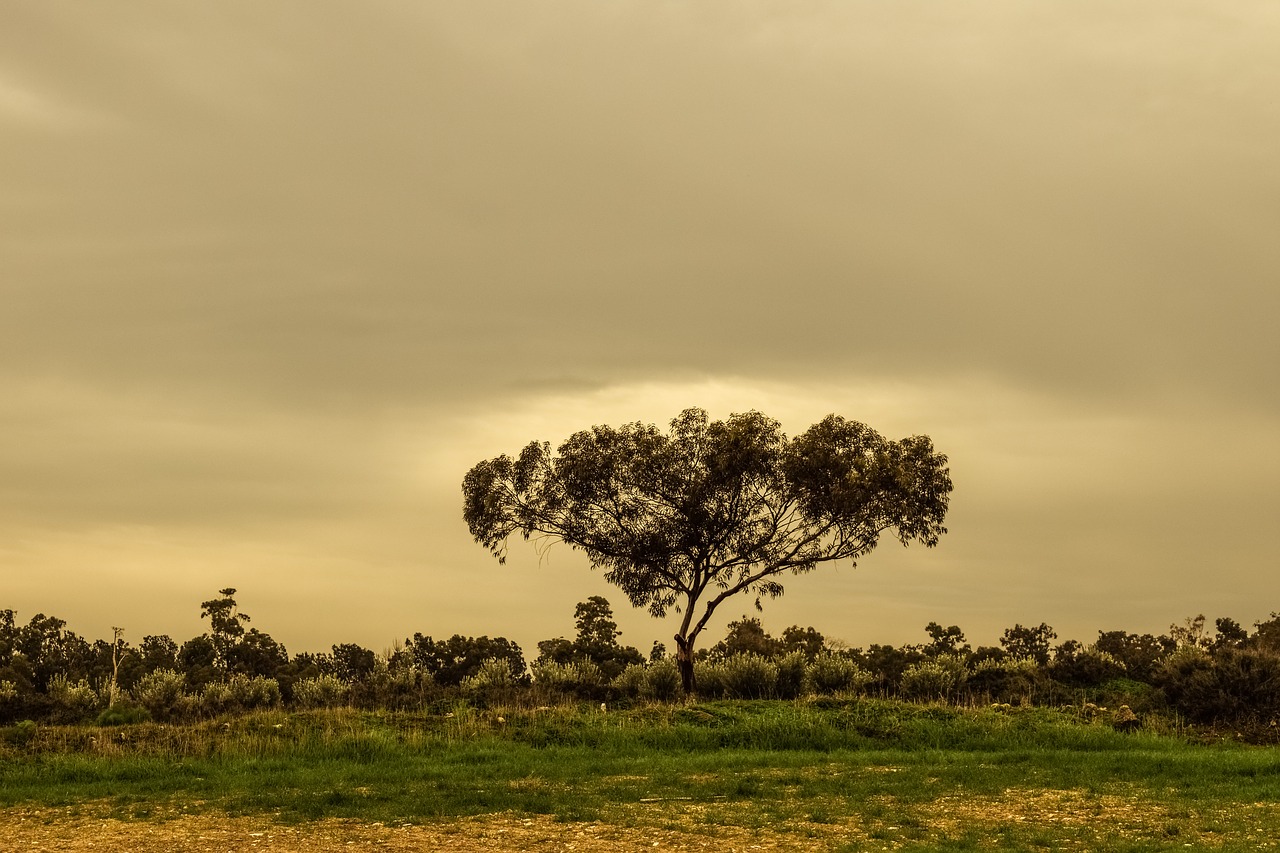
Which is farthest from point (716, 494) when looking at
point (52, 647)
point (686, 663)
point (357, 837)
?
point (52, 647)

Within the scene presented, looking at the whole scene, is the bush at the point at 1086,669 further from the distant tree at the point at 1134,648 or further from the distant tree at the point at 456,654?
the distant tree at the point at 456,654

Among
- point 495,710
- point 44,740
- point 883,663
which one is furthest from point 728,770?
point 883,663

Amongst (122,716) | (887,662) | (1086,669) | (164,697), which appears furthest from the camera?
(887,662)

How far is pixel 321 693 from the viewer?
3119 cm

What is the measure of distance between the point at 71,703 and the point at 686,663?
15.8 meters

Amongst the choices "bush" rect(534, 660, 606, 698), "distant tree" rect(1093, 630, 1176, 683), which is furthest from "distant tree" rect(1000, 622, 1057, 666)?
"bush" rect(534, 660, 606, 698)

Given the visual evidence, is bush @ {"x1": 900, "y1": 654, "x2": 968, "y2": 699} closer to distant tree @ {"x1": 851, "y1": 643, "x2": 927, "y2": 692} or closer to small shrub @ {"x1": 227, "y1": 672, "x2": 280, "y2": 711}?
distant tree @ {"x1": 851, "y1": 643, "x2": 927, "y2": 692}

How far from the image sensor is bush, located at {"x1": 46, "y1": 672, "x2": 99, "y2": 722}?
30484mm

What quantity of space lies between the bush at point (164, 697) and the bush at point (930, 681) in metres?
18.0

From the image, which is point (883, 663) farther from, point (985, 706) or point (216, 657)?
point (216, 657)

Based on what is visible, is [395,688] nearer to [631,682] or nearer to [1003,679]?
[631,682]

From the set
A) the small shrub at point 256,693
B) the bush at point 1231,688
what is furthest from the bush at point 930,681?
the small shrub at point 256,693

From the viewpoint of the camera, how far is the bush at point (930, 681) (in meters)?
31.6

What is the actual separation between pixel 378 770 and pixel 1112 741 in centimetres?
1428
